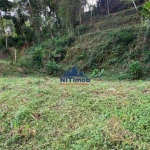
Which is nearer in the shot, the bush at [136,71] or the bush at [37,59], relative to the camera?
the bush at [136,71]

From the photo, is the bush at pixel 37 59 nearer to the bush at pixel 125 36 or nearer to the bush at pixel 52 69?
the bush at pixel 52 69

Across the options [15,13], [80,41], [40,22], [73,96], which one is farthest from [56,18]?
[73,96]

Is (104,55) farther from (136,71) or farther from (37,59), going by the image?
(37,59)

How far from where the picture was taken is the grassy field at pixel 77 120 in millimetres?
2494

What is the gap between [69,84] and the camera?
16.7 feet

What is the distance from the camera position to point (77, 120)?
3033mm

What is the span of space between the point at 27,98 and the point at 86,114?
1519mm

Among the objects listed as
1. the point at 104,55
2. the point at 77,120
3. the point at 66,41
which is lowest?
the point at 77,120

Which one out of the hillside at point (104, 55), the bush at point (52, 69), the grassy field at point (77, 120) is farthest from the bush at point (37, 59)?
the grassy field at point (77, 120)

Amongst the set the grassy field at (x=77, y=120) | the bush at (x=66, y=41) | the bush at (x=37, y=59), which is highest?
the bush at (x=66, y=41)

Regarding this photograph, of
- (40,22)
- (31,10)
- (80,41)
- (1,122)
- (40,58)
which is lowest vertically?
(1,122)

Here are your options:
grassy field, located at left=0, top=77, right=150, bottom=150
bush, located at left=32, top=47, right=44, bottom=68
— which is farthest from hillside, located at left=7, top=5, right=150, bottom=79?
grassy field, located at left=0, top=77, right=150, bottom=150

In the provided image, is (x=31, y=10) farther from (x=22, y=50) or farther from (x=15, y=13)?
(x=22, y=50)

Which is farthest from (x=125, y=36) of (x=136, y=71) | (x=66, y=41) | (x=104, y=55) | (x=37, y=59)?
(x=37, y=59)
